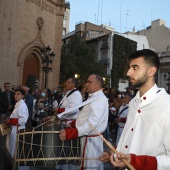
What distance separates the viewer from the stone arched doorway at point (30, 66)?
921 inches

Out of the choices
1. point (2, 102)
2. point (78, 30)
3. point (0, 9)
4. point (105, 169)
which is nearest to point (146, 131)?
point (105, 169)

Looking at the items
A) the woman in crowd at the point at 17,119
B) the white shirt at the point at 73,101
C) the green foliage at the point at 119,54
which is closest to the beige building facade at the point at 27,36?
the woman in crowd at the point at 17,119

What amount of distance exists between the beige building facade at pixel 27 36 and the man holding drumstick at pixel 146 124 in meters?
17.4

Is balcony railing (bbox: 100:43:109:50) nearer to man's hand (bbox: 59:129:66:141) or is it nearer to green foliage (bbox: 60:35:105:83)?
green foliage (bbox: 60:35:105:83)

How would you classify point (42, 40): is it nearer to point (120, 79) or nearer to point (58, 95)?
point (58, 95)

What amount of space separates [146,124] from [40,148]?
81.4 inches

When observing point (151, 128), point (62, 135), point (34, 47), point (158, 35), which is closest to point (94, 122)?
point (62, 135)

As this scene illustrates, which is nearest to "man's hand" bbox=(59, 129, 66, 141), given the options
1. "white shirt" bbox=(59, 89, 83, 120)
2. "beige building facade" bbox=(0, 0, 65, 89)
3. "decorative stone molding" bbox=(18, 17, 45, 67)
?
"white shirt" bbox=(59, 89, 83, 120)

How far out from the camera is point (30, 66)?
2362cm

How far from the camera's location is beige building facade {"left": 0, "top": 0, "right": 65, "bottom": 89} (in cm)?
1936

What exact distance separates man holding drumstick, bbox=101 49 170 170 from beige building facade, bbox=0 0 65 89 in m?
17.4

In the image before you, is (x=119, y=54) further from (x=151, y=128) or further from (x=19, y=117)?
(x=151, y=128)

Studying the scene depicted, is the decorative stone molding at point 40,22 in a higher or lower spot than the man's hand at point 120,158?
higher

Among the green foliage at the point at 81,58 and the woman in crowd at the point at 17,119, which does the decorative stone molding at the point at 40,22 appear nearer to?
the green foliage at the point at 81,58
